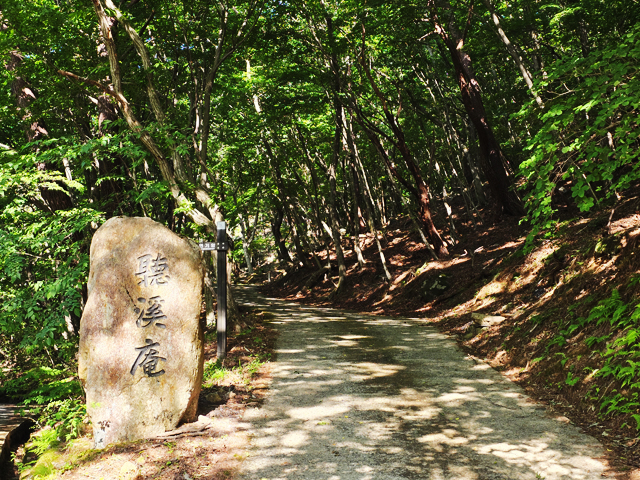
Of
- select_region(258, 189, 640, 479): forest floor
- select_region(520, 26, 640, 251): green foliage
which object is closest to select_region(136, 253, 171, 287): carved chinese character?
select_region(520, 26, 640, 251): green foliage

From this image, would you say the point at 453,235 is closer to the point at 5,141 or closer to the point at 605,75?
the point at 605,75

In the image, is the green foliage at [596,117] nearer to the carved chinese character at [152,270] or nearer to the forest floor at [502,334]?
the forest floor at [502,334]

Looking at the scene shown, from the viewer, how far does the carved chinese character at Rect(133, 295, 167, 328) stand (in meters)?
5.36

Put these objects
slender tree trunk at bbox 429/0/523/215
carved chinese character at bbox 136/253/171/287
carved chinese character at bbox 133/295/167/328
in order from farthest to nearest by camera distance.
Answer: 1. slender tree trunk at bbox 429/0/523/215
2. carved chinese character at bbox 136/253/171/287
3. carved chinese character at bbox 133/295/167/328

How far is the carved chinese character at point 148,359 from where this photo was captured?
205 inches

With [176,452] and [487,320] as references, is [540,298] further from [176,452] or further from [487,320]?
[176,452]

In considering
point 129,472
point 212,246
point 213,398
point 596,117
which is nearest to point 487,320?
point 596,117

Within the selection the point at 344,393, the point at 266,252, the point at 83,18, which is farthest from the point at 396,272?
the point at 266,252

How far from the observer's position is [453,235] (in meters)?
17.1

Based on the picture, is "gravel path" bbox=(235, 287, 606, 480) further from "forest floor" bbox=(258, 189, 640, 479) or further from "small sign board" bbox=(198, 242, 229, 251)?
"small sign board" bbox=(198, 242, 229, 251)

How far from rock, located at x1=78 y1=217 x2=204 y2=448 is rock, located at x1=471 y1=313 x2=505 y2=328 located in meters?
6.29

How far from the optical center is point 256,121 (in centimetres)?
1673

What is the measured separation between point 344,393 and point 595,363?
3348 mm

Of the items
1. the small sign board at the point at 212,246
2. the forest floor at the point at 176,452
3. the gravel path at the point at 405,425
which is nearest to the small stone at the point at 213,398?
the forest floor at the point at 176,452
